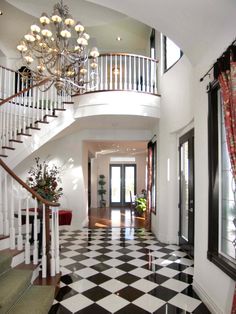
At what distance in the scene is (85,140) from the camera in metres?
7.98

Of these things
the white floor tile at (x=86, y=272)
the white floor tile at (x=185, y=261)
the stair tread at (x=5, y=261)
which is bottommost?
the white floor tile at (x=185, y=261)

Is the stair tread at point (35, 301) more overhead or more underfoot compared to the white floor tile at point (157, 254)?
more overhead

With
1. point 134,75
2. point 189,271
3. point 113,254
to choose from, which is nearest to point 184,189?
point 189,271

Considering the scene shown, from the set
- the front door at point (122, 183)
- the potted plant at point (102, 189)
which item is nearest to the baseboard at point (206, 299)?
the potted plant at point (102, 189)

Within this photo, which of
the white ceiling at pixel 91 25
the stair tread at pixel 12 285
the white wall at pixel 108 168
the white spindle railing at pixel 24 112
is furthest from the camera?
the white wall at pixel 108 168

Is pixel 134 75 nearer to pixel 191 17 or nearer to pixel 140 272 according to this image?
pixel 191 17

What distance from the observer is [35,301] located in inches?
107

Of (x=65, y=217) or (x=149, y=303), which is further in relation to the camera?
(x=65, y=217)

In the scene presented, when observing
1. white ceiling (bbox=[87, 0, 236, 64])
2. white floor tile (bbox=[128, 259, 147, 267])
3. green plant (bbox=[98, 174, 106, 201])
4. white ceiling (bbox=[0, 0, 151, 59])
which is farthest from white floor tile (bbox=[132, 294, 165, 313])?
green plant (bbox=[98, 174, 106, 201])

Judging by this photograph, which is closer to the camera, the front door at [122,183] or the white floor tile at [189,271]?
the white floor tile at [189,271]

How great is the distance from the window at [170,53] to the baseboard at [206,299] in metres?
4.51

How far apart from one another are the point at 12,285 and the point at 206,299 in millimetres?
2239

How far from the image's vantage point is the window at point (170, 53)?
5735 mm

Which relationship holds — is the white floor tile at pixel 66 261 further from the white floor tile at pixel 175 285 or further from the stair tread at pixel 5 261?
the white floor tile at pixel 175 285
